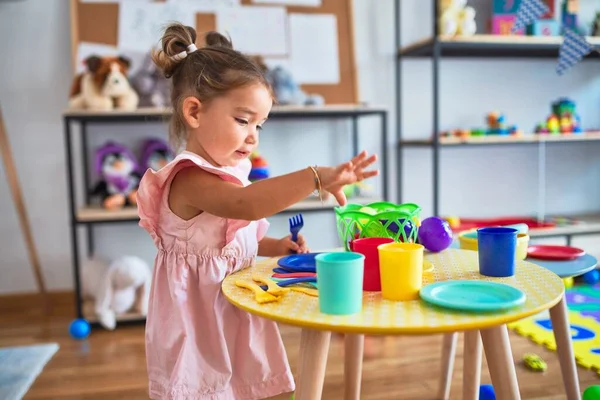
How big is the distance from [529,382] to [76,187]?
6.32 feet

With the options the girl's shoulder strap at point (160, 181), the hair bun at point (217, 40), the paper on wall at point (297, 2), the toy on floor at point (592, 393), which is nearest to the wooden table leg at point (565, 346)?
the toy on floor at point (592, 393)

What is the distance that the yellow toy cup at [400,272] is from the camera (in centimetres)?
78

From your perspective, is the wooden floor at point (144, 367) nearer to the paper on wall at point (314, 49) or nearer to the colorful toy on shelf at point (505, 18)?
the paper on wall at point (314, 49)

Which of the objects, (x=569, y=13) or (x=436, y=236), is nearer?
(x=436, y=236)

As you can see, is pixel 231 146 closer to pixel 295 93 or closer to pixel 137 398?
pixel 137 398

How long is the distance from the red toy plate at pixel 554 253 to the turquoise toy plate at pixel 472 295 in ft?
1.89

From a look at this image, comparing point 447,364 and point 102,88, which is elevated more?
point 102,88

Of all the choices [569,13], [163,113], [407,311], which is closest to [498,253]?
[407,311]

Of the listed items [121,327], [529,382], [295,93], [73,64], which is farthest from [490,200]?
[73,64]

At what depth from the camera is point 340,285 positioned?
0.72 meters

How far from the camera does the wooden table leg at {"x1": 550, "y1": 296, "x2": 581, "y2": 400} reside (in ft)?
4.13

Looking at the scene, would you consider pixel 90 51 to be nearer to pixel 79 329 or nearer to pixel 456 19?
pixel 79 329

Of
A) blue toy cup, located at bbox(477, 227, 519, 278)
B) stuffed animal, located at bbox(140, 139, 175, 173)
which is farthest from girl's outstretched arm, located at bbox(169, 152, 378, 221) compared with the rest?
stuffed animal, located at bbox(140, 139, 175, 173)

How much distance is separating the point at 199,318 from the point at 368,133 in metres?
1.82
